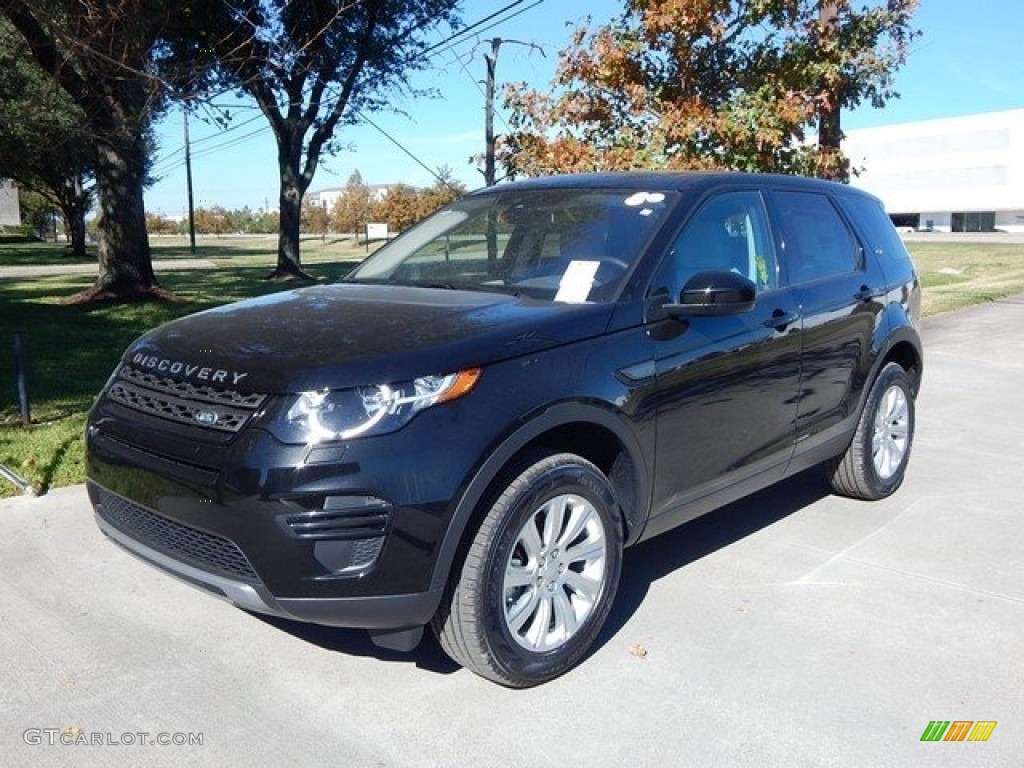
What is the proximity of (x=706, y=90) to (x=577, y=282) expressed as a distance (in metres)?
7.45

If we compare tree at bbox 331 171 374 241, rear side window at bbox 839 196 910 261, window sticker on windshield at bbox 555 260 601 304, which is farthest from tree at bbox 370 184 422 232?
window sticker on windshield at bbox 555 260 601 304

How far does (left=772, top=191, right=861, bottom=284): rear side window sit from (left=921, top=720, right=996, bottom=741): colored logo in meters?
2.23

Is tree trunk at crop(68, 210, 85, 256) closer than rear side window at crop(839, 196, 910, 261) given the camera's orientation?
No

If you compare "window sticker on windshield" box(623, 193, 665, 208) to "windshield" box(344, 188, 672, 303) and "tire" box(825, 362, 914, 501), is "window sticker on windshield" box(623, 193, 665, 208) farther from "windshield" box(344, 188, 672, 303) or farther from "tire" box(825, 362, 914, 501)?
"tire" box(825, 362, 914, 501)

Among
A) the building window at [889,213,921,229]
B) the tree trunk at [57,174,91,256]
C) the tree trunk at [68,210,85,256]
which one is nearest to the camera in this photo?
the tree trunk at [68,210,85,256]

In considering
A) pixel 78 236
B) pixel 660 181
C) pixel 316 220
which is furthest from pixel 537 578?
pixel 316 220

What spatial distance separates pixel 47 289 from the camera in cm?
1853

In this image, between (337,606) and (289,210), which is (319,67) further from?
(337,606)

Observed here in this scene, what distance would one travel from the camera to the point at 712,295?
393cm

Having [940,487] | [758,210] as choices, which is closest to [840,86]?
[940,487]

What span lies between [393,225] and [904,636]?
2545 inches

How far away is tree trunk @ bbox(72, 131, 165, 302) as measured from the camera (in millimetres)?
15266

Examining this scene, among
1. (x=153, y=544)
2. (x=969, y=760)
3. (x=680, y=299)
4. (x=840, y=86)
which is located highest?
(x=840, y=86)

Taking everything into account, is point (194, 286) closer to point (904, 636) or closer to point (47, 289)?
point (47, 289)
